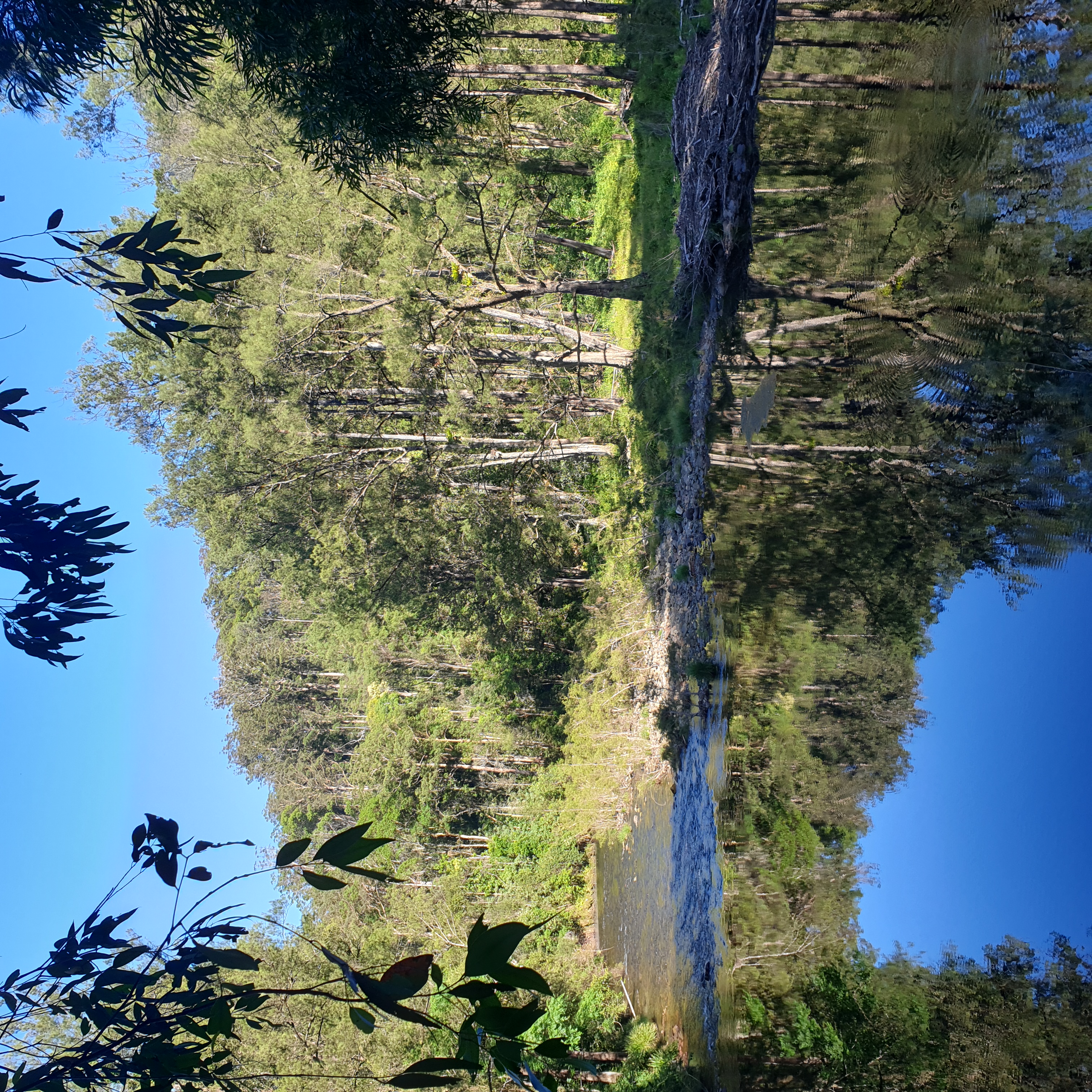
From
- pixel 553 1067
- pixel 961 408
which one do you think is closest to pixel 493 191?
pixel 961 408

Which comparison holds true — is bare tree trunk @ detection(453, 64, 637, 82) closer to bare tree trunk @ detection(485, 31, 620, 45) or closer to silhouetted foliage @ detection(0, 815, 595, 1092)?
bare tree trunk @ detection(485, 31, 620, 45)

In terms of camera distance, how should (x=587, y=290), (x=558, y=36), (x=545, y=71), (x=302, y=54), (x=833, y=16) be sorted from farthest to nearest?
(x=545, y=71) → (x=558, y=36) → (x=587, y=290) → (x=302, y=54) → (x=833, y=16)

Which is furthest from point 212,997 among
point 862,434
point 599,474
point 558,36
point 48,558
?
point 558,36

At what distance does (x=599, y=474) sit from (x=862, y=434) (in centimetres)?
929

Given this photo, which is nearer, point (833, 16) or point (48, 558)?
point (48, 558)

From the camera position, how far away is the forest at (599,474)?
135 inches

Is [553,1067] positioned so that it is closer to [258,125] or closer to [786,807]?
→ [786,807]

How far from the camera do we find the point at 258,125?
13.6 metres

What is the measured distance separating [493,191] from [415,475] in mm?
5847

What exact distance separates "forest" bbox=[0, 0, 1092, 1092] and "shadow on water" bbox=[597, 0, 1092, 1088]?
3 centimetres

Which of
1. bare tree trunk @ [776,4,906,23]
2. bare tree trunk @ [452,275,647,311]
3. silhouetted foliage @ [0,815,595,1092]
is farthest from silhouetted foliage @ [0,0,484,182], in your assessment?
silhouetted foliage @ [0,815,595,1092]

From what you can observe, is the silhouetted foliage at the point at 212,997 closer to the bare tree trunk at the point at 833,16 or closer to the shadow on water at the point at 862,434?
the shadow on water at the point at 862,434

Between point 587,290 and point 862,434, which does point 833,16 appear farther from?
point 587,290

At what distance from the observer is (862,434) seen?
4.95 meters
